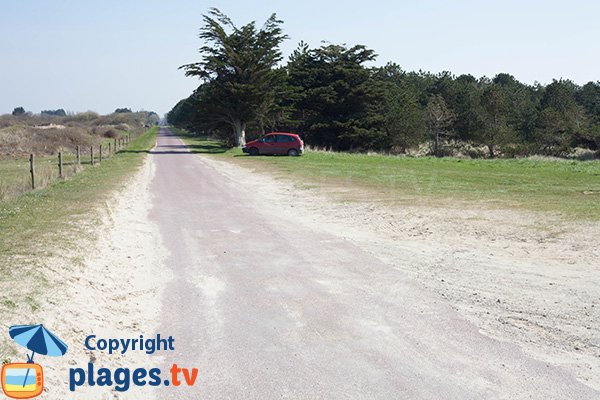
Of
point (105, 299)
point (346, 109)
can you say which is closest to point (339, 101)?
point (346, 109)

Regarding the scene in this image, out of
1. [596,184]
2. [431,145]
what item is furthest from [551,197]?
[431,145]

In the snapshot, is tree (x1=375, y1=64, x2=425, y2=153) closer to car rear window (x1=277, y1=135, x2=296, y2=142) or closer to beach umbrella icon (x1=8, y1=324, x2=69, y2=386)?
car rear window (x1=277, y1=135, x2=296, y2=142)

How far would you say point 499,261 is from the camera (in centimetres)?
915

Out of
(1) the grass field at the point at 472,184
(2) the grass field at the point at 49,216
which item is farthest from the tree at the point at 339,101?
(2) the grass field at the point at 49,216

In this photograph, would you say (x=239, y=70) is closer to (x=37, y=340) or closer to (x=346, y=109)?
(x=346, y=109)

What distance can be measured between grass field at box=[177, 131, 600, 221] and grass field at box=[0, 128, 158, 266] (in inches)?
302

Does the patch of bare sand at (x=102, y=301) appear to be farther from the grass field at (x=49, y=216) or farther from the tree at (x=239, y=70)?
the tree at (x=239, y=70)

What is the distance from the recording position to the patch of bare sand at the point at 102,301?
16.1ft

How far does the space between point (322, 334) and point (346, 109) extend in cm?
5012

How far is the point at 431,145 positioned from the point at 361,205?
5146 cm

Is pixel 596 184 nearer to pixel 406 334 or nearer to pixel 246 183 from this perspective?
pixel 246 183

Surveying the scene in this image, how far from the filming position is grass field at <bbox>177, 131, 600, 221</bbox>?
48.6 feet

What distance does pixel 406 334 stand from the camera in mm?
6066

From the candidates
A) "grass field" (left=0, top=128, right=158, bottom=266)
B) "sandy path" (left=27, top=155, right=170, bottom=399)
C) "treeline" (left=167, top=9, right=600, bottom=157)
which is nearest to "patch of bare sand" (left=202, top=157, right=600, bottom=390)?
"sandy path" (left=27, top=155, right=170, bottom=399)
